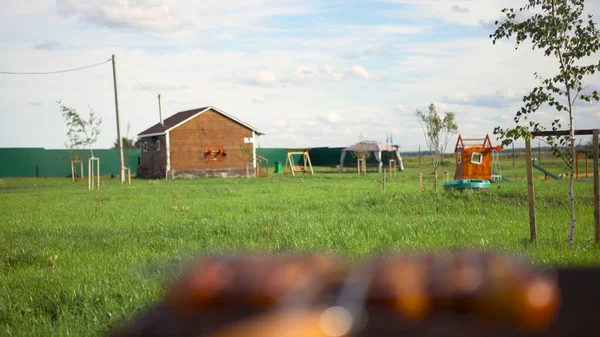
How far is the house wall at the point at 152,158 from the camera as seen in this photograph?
1822 inches

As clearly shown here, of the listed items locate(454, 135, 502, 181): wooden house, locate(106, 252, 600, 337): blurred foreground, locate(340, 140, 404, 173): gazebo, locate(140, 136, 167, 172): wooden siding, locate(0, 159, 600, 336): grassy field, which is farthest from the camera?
locate(340, 140, 404, 173): gazebo

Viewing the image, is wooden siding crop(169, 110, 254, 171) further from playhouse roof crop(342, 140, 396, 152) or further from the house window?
the house window

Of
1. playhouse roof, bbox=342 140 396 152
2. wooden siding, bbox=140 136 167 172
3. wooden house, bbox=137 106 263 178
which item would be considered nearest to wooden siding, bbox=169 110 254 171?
wooden house, bbox=137 106 263 178

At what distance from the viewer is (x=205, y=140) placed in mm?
47594

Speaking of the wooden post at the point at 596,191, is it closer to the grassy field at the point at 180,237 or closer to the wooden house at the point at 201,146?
the grassy field at the point at 180,237

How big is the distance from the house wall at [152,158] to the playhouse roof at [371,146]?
17.9m

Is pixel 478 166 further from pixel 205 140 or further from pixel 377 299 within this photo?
pixel 377 299

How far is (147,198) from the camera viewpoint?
67.9 feet

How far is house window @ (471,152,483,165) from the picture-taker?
28.4 metres

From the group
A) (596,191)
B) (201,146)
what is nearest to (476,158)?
(596,191)

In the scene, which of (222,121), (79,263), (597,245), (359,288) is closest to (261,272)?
(359,288)

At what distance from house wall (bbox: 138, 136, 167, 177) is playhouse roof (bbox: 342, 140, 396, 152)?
17.9 meters

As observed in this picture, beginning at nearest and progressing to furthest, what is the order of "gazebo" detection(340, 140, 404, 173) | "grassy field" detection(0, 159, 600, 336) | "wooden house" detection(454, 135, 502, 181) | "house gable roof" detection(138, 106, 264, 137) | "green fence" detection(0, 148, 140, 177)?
"grassy field" detection(0, 159, 600, 336) → "wooden house" detection(454, 135, 502, 181) → "house gable roof" detection(138, 106, 264, 137) → "green fence" detection(0, 148, 140, 177) → "gazebo" detection(340, 140, 404, 173)

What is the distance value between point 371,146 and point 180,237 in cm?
4553
